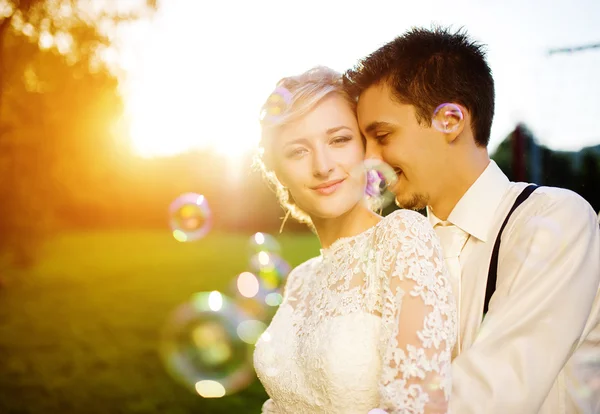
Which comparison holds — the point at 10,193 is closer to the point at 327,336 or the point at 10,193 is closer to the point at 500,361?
the point at 327,336

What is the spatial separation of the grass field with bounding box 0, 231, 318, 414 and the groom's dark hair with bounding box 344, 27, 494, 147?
5.54m

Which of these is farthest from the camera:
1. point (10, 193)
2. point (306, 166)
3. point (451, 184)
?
point (10, 193)

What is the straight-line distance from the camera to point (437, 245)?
2299mm

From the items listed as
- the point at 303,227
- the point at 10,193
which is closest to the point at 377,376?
the point at 10,193

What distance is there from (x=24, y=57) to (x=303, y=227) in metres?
35.9

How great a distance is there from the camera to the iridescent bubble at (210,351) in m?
7.90

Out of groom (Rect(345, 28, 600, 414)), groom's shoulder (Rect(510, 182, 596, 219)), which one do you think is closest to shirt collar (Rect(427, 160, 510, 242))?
groom (Rect(345, 28, 600, 414))

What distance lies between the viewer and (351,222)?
304 centimetres

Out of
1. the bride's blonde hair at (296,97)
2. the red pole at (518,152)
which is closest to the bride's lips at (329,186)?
the bride's blonde hair at (296,97)

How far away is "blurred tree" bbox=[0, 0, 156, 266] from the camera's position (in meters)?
8.36

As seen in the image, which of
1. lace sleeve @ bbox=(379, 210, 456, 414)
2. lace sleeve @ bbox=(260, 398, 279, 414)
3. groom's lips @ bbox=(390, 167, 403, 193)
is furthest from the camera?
lace sleeve @ bbox=(260, 398, 279, 414)

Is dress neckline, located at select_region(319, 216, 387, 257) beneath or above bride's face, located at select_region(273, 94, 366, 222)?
beneath

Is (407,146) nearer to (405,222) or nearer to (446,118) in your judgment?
(446,118)

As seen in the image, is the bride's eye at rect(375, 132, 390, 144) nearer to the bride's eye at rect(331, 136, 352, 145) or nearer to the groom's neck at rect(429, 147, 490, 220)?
the bride's eye at rect(331, 136, 352, 145)
